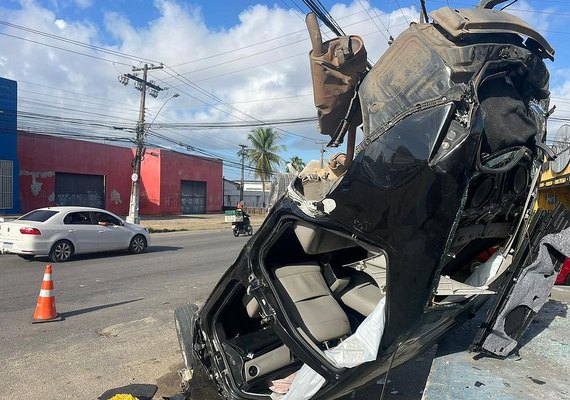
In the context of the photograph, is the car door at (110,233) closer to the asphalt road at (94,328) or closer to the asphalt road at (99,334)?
the asphalt road at (94,328)

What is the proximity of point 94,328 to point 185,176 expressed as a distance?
3513cm

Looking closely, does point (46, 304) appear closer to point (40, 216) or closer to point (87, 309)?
point (87, 309)

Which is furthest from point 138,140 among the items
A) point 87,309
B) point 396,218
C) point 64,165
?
point 396,218

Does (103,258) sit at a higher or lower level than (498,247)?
lower

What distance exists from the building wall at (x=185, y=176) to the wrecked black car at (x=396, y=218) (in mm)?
36039

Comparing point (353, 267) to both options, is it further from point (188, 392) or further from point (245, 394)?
point (188, 392)

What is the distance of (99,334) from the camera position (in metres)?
6.02

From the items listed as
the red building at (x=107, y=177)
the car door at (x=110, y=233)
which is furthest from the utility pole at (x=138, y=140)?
the car door at (x=110, y=233)

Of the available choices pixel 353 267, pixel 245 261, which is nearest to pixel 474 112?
pixel 353 267

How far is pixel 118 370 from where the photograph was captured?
4789 millimetres

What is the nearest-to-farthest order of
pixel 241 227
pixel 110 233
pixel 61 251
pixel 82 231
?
pixel 61 251
pixel 82 231
pixel 110 233
pixel 241 227

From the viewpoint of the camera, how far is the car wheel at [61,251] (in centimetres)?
1227

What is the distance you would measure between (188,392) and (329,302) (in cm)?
137

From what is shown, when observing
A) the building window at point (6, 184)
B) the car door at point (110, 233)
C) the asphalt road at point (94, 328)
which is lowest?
the asphalt road at point (94, 328)
